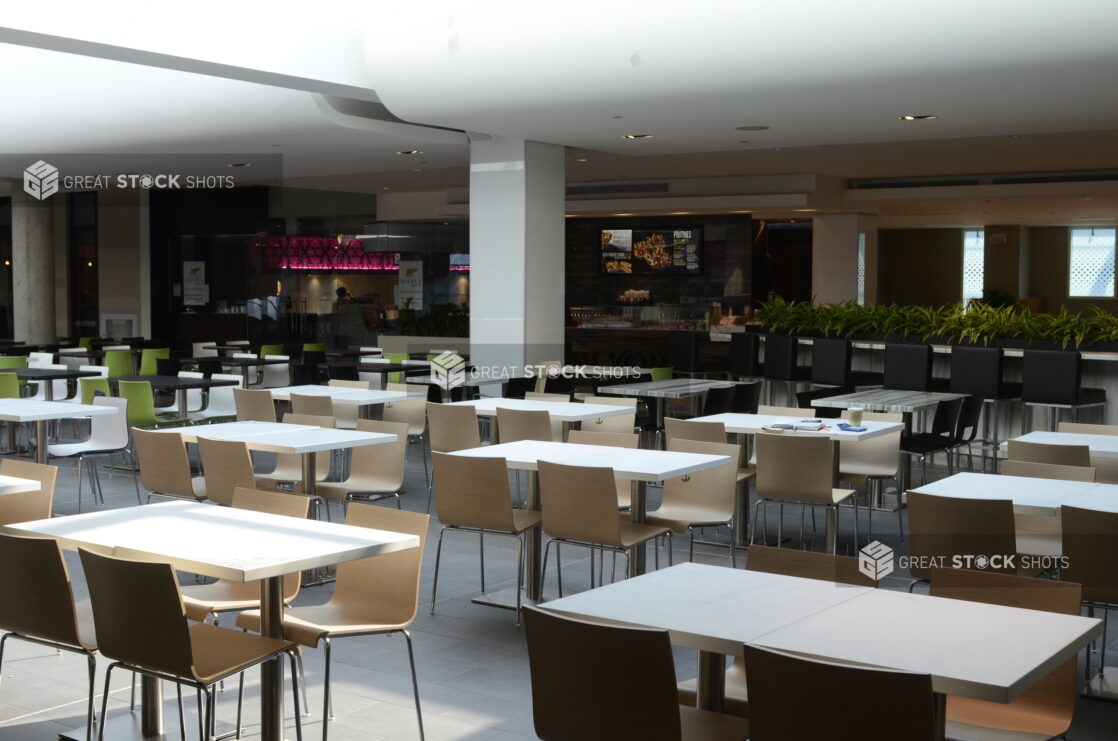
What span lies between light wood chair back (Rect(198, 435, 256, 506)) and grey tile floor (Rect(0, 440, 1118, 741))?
2.09ft

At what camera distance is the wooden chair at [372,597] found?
3857mm

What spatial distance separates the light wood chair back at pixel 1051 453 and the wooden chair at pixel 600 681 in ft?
12.2

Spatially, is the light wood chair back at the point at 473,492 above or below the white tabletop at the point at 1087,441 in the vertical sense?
below

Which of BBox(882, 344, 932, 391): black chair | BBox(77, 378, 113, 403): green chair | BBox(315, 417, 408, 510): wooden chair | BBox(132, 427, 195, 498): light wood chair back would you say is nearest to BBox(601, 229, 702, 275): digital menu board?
BBox(882, 344, 932, 391): black chair

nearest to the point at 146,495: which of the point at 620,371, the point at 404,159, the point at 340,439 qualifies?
the point at 340,439

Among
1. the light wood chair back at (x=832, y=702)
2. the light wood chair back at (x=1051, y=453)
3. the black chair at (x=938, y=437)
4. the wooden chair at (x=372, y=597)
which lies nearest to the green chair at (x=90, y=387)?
the wooden chair at (x=372, y=597)

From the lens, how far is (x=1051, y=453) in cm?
582

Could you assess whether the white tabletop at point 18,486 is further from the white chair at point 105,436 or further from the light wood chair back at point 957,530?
the light wood chair back at point 957,530

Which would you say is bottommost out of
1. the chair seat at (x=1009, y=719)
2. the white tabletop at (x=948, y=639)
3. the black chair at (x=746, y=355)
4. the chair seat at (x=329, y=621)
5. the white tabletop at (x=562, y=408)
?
the chair seat at (x=1009, y=719)

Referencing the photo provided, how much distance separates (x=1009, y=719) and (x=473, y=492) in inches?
113

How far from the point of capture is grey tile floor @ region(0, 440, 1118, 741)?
13.5ft

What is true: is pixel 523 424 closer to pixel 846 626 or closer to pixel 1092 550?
pixel 1092 550

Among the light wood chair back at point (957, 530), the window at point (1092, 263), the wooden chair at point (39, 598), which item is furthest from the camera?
the window at point (1092, 263)

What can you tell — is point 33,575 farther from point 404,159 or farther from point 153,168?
point 153,168
